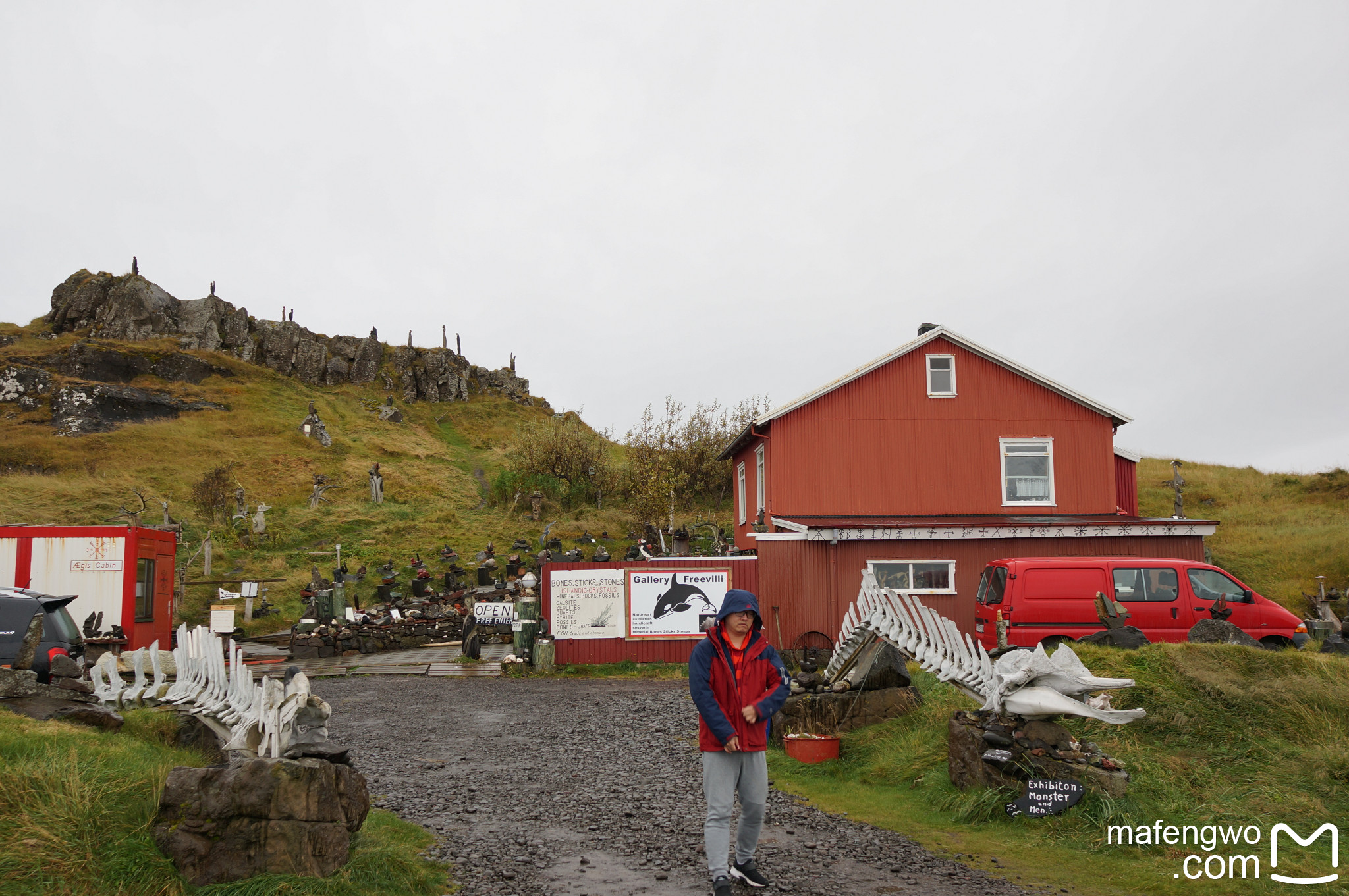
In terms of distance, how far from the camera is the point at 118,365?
5862 centimetres

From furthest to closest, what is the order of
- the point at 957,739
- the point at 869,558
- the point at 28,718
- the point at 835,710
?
the point at 869,558 → the point at 835,710 → the point at 957,739 → the point at 28,718

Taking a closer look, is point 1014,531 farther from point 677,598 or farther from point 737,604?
point 737,604

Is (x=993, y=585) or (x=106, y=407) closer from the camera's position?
(x=993, y=585)

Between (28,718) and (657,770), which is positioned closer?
(28,718)

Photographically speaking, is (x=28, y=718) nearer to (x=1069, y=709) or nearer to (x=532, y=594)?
(x=1069, y=709)

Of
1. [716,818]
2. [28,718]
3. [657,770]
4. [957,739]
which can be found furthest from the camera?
[657,770]

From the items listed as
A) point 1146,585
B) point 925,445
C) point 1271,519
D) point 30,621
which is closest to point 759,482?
point 925,445

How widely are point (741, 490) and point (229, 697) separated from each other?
1938cm

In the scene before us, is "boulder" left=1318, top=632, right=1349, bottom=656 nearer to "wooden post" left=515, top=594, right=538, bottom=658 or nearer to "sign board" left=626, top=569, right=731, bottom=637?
"sign board" left=626, top=569, right=731, bottom=637

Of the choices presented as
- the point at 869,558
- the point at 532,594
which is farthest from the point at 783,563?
the point at 532,594

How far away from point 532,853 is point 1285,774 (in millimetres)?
5730

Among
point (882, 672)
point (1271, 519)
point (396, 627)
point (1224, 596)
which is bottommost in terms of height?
point (396, 627)

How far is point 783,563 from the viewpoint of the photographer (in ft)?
59.3

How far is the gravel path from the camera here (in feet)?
17.3
